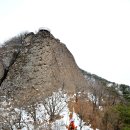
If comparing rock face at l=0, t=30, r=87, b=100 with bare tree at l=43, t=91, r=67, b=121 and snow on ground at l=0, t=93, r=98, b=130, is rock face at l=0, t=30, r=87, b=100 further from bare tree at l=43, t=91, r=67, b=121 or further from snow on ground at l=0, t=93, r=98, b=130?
snow on ground at l=0, t=93, r=98, b=130

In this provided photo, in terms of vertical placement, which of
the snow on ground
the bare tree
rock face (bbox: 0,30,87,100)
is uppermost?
rock face (bbox: 0,30,87,100)

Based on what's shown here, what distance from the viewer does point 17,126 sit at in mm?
36531

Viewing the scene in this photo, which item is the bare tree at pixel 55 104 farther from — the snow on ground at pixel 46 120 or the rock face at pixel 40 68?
the rock face at pixel 40 68

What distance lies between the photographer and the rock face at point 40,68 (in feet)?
144

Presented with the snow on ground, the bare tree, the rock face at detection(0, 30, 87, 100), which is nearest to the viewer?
the snow on ground

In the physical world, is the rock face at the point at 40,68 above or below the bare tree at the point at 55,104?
above

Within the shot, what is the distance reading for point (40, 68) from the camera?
4497 cm

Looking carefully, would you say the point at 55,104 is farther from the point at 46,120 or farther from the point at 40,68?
the point at 40,68

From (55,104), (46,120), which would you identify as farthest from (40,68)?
(46,120)

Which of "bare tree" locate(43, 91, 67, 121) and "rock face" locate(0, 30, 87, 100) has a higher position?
"rock face" locate(0, 30, 87, 100)

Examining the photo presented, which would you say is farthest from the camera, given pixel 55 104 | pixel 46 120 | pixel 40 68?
pixel 40 68

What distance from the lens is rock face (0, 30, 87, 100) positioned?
44000 millimetres

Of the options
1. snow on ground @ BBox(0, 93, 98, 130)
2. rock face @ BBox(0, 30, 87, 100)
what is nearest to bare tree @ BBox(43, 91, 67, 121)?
snow on ground @ BBox(0, 93, 98, 130)

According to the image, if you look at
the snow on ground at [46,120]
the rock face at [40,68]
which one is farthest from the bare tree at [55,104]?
the rock face at [40,68]
